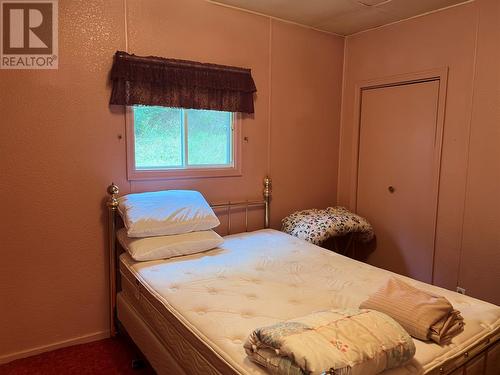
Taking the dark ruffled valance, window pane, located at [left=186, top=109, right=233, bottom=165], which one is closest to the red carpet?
window pane, located at [left=186, top=109, right=233, bottom=165]

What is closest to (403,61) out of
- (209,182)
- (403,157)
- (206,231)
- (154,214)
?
(403,157)

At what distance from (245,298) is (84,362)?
1.29m

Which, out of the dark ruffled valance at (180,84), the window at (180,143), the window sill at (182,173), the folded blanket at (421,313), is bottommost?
the folded blanket at (421,313)

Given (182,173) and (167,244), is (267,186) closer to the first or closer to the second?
(182,173)

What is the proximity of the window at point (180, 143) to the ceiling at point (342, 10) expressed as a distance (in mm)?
904

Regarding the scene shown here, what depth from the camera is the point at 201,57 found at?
2863 mm

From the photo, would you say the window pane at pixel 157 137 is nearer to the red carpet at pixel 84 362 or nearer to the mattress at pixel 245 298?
the mattress at pixel 245 298

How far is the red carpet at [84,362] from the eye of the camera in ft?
7.49

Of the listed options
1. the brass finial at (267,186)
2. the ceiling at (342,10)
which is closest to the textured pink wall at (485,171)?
the ceiling at (342,10)

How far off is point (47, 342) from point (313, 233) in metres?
2.10

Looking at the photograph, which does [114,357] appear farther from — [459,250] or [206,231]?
[459,250]

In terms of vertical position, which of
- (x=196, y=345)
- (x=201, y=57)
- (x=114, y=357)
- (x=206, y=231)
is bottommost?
(x=114, y=357)

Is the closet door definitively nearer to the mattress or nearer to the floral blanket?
the floral blanket
